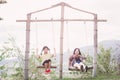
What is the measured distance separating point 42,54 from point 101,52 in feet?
9.65

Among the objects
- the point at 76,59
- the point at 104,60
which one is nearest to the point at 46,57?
the point at 76,59

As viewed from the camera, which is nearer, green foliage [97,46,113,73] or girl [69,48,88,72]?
girl [69,48,88,72]

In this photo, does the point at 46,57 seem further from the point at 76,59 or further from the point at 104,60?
the point at 104,60

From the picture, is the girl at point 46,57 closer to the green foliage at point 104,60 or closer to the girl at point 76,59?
the girl at point 76,59

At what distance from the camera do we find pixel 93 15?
22.0m

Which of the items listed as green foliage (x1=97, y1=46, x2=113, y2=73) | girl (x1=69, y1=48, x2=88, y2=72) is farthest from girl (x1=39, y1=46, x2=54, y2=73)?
green foliage (x1=97, y1=46, x2=113, y2=73)

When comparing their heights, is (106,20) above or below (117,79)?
above

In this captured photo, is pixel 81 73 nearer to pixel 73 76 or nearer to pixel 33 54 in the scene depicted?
pixel 73 76

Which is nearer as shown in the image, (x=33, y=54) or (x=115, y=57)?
(x=33, y=54)

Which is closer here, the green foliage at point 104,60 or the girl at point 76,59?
the girl at point 76,59

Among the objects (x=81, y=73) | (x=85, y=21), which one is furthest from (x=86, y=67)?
(x=85, y=21)

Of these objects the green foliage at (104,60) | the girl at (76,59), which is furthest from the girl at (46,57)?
the green foliage at (104,60)

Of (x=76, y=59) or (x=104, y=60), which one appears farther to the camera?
(x=104, y=60)

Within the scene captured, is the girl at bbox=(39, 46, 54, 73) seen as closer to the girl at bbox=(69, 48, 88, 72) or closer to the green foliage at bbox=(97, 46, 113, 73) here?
the girl at bbox=(69, 48, 88, 72)
